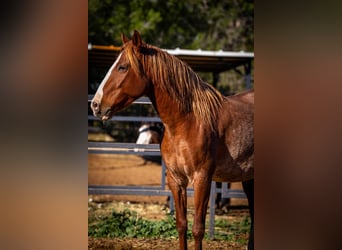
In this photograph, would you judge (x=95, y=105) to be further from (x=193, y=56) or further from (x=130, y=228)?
(x=193, y=56)

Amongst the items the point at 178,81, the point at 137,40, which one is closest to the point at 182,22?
the point at 178,81

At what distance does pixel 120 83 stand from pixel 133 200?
396 centimetres

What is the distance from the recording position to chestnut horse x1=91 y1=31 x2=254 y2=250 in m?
2.79

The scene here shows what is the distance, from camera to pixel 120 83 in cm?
279

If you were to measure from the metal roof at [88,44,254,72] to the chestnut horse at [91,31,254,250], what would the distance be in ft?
6.53

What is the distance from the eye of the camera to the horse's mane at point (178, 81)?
285cm

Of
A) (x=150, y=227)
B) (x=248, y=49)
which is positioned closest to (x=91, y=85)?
(x=150, y=227)

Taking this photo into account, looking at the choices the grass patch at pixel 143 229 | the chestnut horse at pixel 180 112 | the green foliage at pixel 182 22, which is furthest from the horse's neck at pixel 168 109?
the green foliage at pixel 182 22

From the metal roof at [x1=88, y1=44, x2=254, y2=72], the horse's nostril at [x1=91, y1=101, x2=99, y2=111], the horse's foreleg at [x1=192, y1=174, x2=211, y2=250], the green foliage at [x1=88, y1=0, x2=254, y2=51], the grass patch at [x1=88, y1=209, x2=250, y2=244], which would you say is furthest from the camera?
the green foliage at [x1=88, y1=0, x2=254, y2=51]

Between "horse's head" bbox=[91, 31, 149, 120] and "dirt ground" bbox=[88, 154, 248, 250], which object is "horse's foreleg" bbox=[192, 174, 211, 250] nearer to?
"horse's head" bbox=[91, 31, 149, 120]

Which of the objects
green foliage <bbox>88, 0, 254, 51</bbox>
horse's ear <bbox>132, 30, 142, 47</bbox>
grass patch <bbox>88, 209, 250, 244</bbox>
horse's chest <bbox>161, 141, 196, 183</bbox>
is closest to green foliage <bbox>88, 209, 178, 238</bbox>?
grass patch <bbox>88, 209, 250, 244</bbox>

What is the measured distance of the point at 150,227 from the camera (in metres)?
4.48
